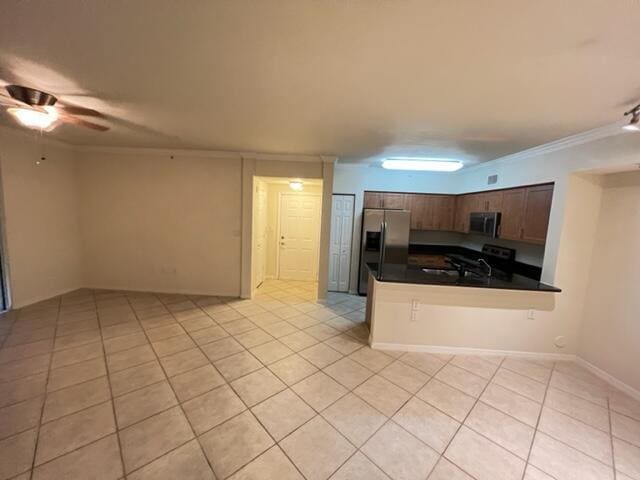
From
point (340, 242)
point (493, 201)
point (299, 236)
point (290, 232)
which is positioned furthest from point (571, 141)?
point (290, 232)

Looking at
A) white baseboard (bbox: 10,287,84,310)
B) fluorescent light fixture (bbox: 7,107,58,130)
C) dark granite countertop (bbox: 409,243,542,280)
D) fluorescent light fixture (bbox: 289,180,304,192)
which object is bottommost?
white baseboard (bbox: 10,287,84,310)

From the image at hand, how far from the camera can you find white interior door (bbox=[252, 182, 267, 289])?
15.5 ft

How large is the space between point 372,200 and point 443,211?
151cm

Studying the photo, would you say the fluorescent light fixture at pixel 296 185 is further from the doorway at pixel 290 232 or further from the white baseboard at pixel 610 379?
the white baseboard at pixel 610 379

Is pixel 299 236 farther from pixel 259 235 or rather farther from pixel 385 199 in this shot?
pixel 385 199

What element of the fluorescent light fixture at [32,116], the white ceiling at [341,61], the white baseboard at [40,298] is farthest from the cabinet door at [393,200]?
the white baseboard at [40,298]

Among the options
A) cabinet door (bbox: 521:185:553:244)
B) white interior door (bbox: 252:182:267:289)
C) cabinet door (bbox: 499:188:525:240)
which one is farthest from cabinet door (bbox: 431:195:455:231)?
white interior door (bbox: 252:182:267:289)

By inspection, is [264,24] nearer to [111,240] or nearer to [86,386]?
[86,386]

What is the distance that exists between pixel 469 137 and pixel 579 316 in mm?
2592

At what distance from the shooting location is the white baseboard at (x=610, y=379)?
2479mm

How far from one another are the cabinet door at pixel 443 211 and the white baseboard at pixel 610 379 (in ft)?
9.29

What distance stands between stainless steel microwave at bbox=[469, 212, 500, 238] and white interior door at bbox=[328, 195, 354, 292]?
223 cm

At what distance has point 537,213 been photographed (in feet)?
10.8

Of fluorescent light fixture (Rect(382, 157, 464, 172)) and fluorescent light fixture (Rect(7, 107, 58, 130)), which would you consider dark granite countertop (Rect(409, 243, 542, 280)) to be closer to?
fluorescent light fixture (Rect(382, 157, 464, 172))
